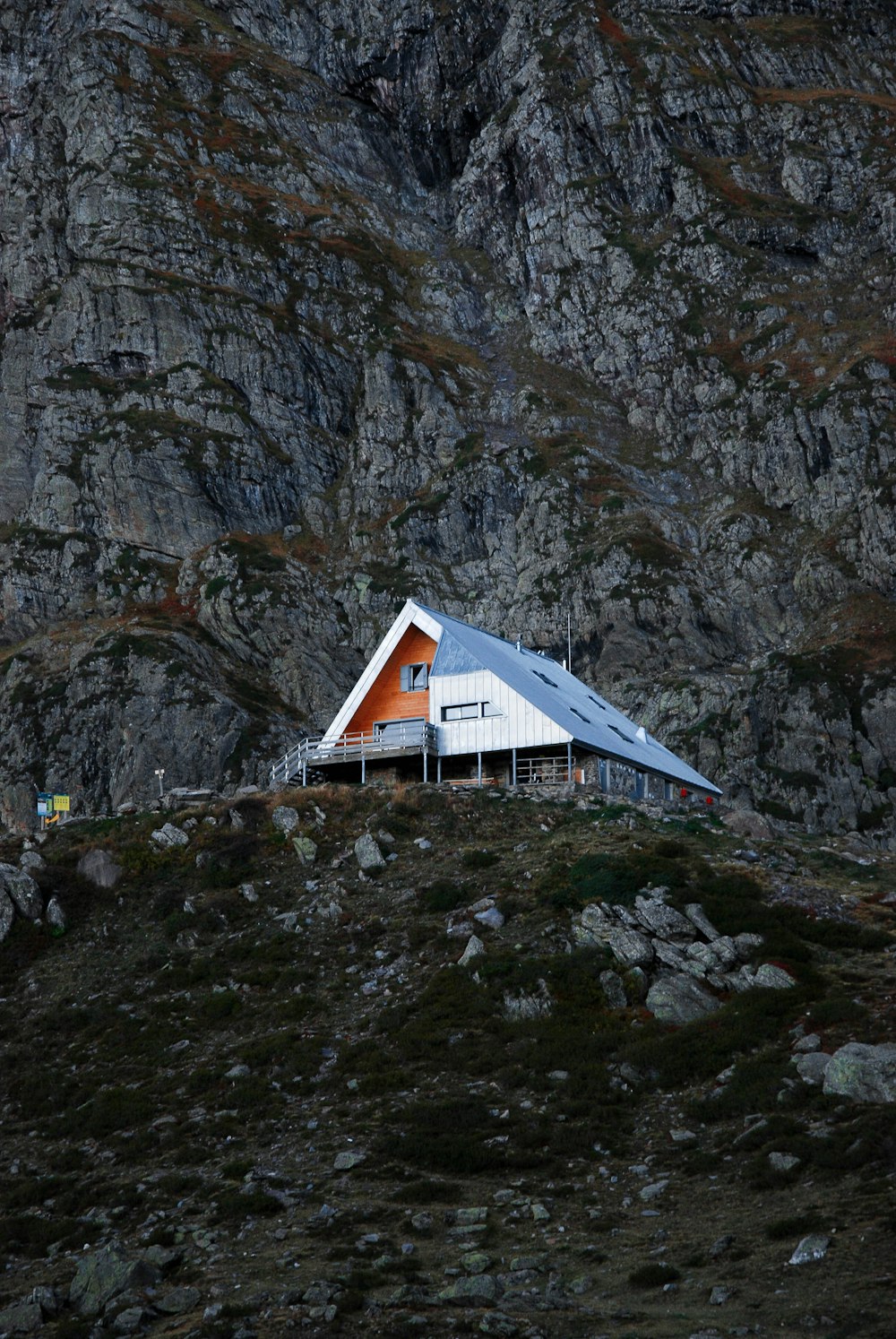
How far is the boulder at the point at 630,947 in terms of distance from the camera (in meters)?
33.9

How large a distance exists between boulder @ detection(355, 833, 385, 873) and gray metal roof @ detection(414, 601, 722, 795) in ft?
38.7

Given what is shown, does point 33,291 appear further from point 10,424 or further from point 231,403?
point 231,403

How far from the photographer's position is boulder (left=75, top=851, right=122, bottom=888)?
4488cm

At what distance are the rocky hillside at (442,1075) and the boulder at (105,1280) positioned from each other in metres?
0.05

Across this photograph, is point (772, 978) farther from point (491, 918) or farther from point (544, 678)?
point (544, 678)

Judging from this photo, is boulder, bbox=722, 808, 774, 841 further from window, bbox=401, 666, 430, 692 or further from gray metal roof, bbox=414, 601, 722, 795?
window, bbox=401, 666, 430, 692

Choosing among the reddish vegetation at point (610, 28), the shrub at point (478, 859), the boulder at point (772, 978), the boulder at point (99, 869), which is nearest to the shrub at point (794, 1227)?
the boulder at point (772, 978)

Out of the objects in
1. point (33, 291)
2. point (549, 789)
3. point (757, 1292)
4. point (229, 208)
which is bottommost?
point (757, 1292)

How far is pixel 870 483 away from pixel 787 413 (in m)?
15.4

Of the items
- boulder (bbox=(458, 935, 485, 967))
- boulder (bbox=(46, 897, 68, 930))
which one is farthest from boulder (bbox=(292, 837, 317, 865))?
boulder (bbox=(458, 935, 485, 967))

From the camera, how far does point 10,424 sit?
147 m

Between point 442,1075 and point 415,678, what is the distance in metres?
28.4

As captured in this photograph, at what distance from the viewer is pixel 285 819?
46688 millimetres

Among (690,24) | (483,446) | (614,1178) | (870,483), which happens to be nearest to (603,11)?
(690,24)
